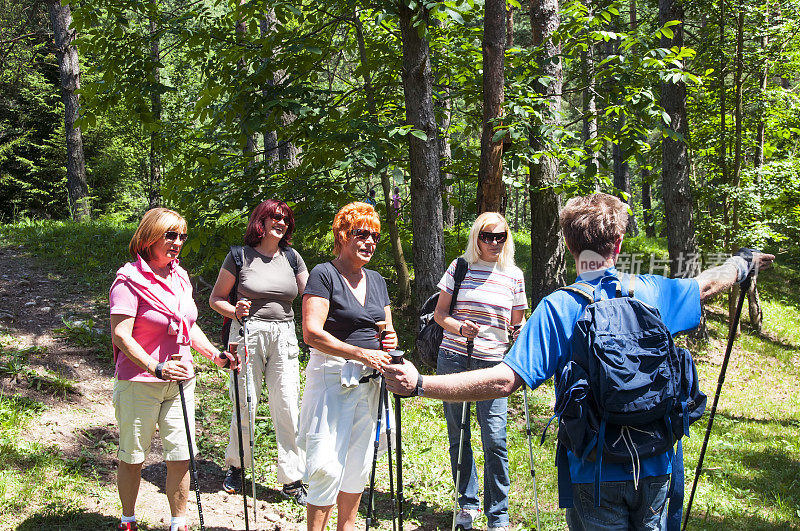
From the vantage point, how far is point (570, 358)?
229 centimetres

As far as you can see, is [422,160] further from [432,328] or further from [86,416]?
[86,416]

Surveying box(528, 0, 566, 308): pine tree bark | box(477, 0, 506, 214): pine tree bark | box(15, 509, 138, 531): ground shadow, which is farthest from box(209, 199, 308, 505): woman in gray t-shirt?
box(528, 0, 566, 308): pine tree bark

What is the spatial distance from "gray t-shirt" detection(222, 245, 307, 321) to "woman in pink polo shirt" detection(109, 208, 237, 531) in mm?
757

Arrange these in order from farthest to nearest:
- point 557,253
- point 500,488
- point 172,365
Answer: point 557,253 < point 500,488 < point 172,365

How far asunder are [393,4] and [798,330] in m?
12.2

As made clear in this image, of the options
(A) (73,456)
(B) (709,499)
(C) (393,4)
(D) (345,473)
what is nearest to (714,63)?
(C) (393,4)

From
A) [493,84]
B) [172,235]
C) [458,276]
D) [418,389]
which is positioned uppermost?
[493,84]

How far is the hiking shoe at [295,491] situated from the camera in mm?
5030

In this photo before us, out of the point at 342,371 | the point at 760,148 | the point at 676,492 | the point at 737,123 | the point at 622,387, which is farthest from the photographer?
the point at 760,148

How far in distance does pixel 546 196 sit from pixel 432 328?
4095 mm

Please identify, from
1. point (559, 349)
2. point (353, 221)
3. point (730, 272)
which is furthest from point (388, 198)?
point (559, 349)

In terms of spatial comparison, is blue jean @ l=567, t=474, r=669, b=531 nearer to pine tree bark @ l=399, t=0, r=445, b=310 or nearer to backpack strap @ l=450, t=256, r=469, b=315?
backpack strap @ l=450, t=256, r=469, b=315

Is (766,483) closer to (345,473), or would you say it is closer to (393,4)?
(345,473)

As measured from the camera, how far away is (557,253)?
8359 millimetres
